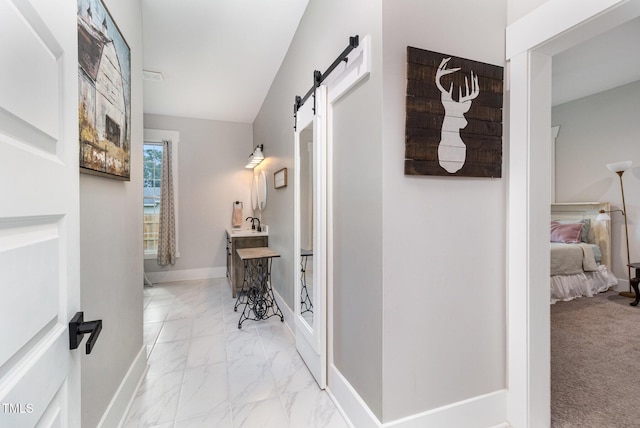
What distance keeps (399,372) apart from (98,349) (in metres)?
1.48

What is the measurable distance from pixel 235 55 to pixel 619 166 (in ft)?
16.6

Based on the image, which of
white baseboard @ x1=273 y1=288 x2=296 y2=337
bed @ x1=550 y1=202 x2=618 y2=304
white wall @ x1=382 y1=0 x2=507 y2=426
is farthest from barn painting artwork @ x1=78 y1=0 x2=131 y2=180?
bed @ x1=550 y1=202 x2=618 y2=304

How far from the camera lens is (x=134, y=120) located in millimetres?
1875

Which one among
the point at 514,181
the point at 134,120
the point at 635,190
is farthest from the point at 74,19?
the point at 635,190

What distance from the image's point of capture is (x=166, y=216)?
4609 mm

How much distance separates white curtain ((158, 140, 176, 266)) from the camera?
4.61m

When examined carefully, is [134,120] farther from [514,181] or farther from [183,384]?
[514,181]

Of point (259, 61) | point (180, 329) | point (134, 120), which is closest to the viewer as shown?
point (134, 120)

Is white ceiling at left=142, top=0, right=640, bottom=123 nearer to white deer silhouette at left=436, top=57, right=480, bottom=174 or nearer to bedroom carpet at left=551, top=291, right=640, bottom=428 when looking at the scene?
white deer silhouette at left=436, top=57, right=480, bottom=174

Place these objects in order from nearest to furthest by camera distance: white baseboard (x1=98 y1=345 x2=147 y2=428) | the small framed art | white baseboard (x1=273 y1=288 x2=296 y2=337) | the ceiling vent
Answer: white baseboard (x1=98 y1=345 x2=147 y2=428) < white baseboard (x1=273 y1=288 x2=296 y2=337) < the small framed art < the ceiling vent

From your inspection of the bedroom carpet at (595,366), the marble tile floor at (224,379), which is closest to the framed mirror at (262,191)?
the marble tile floor at (224,379)

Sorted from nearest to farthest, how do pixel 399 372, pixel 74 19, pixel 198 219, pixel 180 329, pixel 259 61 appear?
pixel 74 19, pixel 399 372, pixel 180 329, pixel 259 61, pixel 198 219

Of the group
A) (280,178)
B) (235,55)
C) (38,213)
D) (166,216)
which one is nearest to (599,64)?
(280,178)

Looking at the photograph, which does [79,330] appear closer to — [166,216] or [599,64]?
[166,216]
